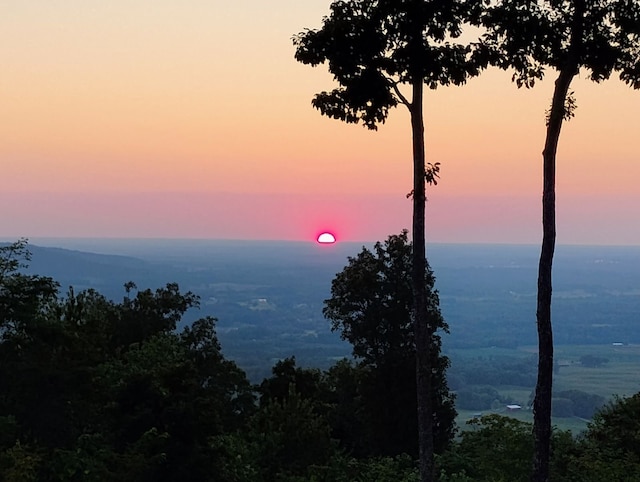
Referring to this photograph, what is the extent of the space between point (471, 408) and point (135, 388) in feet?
541

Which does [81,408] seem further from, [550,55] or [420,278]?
[550,55]

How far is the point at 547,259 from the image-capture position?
1767cm

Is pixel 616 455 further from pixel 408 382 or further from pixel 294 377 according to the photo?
pixel 294 377

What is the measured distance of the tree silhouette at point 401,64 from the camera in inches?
679

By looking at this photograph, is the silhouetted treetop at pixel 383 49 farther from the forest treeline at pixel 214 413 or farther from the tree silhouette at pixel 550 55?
the forest treeline at pixel 214 413

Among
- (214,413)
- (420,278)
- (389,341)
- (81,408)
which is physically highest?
(420,278)

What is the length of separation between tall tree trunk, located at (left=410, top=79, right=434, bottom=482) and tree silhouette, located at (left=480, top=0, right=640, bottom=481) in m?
2.37

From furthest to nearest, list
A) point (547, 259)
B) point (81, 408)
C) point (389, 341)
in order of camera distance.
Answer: point (389, 341) → point (81, 408) → point (547, 259)

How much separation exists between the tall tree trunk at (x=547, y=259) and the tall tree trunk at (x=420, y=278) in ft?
8.55

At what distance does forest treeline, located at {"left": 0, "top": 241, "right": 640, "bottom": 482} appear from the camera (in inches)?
832

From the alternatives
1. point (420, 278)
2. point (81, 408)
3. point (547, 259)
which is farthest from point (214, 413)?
point (547, 259)

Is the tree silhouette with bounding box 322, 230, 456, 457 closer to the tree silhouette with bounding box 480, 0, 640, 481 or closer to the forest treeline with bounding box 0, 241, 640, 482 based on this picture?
the forest treeline with bounding box 0, 241, 640, 482

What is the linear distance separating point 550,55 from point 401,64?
3655 millimetres

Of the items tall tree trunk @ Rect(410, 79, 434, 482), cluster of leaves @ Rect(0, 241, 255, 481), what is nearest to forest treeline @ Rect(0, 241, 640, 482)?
cluster of leaves @ Rect(0, 241, 255, 481)
